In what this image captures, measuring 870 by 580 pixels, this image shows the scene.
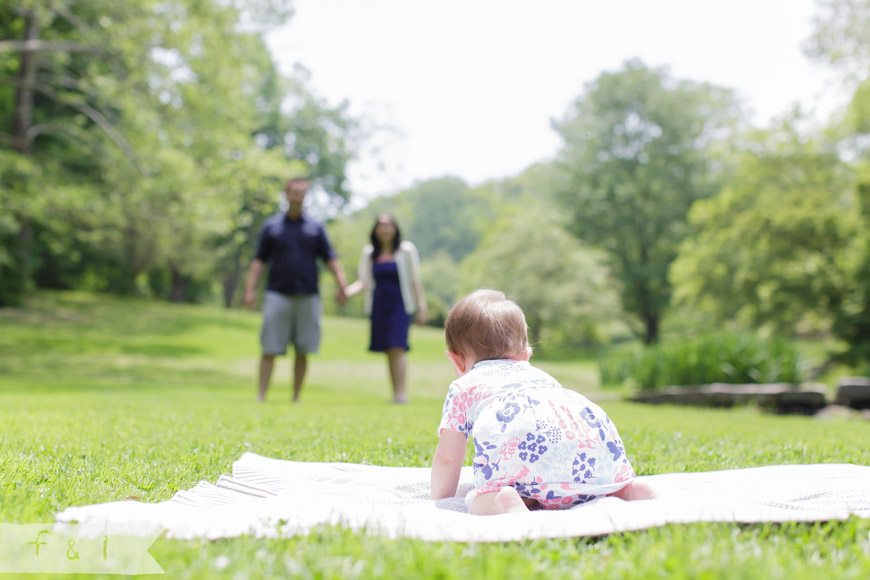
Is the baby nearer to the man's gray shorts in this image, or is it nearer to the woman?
the man's gray shorts

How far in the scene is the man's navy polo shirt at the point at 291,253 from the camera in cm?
762

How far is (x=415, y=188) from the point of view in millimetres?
84500

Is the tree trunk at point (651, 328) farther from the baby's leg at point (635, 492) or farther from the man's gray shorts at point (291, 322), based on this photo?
the baby's leg at point (635, 492)

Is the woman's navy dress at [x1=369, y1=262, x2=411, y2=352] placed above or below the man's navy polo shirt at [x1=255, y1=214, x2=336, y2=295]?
below

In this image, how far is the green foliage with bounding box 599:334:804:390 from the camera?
11750 mm

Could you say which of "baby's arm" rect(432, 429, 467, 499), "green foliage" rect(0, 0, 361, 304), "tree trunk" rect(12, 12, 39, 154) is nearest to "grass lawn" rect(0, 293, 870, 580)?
"baby's arm" rect(432, 429, 467, 499)

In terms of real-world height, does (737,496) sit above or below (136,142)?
below

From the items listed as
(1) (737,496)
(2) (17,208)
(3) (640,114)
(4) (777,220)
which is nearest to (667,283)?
(3) (640,114)

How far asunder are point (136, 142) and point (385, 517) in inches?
608

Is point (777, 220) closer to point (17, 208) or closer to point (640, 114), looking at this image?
point (17, 208)

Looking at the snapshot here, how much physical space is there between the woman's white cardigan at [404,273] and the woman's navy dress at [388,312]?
2.5 inches

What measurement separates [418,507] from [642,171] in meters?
34.2

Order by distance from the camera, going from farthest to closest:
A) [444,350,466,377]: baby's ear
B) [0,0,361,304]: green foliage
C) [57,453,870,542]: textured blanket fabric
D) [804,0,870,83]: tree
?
[804,0,870,83]: tree < [0,0,361,304]: green foliage < [444,350,466,377]: baby's ear < [57,453,870,542]: textured blanket fabric

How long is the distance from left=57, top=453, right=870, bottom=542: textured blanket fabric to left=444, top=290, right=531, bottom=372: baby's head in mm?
596
